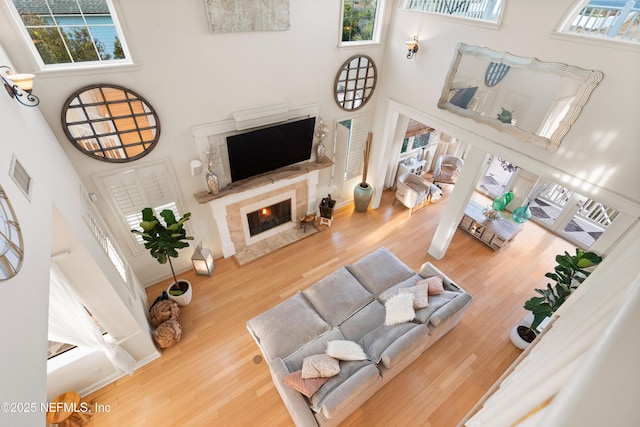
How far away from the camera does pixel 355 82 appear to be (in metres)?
5.23

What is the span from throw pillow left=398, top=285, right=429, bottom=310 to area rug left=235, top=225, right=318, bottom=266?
2505 mm

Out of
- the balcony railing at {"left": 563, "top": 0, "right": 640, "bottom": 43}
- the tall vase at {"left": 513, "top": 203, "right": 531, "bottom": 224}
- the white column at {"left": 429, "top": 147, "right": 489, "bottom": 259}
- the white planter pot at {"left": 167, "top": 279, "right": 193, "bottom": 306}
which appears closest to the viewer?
the balcony railing at {"left": 563, "top": 0, "right": 640, "bottom": 43}

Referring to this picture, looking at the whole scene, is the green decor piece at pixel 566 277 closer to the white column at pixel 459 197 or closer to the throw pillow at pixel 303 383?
the white column at pixel 459 197

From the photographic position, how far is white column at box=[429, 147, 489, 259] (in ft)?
14.5

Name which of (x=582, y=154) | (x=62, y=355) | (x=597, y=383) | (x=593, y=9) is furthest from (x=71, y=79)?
(x=582, y=154)

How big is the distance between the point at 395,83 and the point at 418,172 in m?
3.07

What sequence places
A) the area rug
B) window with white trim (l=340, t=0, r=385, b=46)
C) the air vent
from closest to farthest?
the air vent, window with white trim (l=340, t=0, r=385, b=46), the area rug

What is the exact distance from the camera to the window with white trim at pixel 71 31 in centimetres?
287

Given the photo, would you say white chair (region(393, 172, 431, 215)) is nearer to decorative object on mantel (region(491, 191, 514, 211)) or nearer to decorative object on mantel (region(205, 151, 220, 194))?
decorative object on mantel (region(491, 191, 514, 211))

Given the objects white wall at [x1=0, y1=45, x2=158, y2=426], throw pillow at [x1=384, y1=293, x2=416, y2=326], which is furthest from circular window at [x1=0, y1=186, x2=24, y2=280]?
throw pillow at [x1=384, y1=293, x2=416, y2=326]

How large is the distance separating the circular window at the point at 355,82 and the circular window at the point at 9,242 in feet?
14.8

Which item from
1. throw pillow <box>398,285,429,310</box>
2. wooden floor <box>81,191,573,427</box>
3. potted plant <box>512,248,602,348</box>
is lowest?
wooden floor <box>81,191,573,427</box>

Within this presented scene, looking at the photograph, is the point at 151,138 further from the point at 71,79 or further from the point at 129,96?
the point at 71,79

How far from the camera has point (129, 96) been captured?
3.47 m
